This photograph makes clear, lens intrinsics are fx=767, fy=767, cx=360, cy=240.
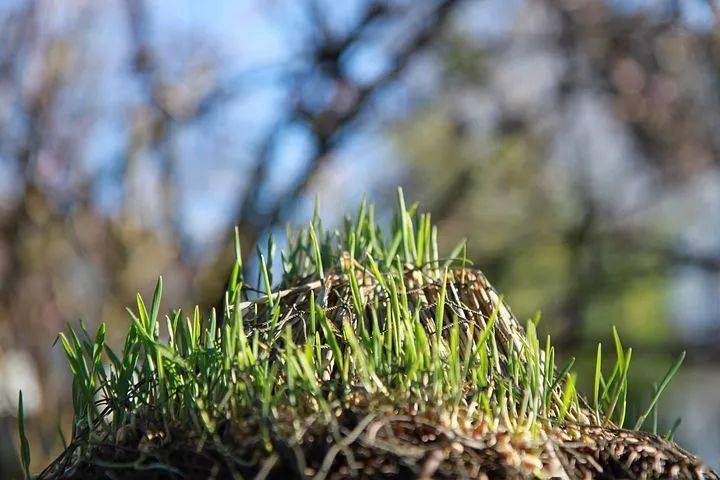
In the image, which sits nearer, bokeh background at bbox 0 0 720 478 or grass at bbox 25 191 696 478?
grass at bbox 25 191 696 478

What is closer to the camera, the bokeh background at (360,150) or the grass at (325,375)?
the grass at (325,375)

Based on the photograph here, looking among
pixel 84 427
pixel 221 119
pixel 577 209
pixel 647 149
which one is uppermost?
pixel 221 119

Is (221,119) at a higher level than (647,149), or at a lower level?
higher

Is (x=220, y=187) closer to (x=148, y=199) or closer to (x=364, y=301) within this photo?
(x=148, y=199)

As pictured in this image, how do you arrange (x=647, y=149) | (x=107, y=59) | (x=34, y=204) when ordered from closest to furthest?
(x=34, y=204)
(x=107, y=59)
(x=647, y=149)

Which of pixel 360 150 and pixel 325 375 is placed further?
pixel 360 150

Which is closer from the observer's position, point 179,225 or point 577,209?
point 179,225

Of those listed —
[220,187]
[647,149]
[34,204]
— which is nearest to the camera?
[34,204]

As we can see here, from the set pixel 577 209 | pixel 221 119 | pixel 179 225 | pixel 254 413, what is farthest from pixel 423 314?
pixel 577 209
